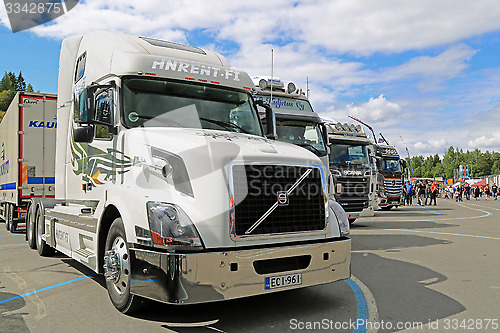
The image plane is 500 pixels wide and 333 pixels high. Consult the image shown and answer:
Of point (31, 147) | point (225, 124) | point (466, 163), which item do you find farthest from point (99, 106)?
point (466, 163)

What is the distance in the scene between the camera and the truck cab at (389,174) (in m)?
23.0

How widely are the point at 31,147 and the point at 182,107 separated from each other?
8014 mm

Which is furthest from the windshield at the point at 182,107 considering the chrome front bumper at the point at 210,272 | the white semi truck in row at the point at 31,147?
the white semi truck in row at the point at 31,147

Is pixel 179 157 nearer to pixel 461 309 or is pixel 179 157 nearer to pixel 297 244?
pixel 297 244

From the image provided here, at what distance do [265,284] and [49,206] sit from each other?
609 cm

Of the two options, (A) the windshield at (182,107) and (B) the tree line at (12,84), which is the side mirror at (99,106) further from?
(B) the tree line at (12,84)

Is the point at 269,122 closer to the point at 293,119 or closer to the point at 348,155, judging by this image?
the point at 293,119

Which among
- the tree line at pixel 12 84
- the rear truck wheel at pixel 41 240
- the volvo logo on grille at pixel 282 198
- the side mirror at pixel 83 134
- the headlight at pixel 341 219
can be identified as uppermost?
the tree line at pixel 12 84

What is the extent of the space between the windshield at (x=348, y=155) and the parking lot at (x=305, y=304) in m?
6.32

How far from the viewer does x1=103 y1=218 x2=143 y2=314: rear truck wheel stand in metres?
4.81

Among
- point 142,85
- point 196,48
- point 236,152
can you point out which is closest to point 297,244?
point 236,152

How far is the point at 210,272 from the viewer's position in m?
4.20

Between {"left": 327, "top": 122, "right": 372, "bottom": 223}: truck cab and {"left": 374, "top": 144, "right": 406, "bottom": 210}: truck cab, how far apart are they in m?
7.91

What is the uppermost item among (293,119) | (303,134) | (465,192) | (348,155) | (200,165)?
(293,119)
